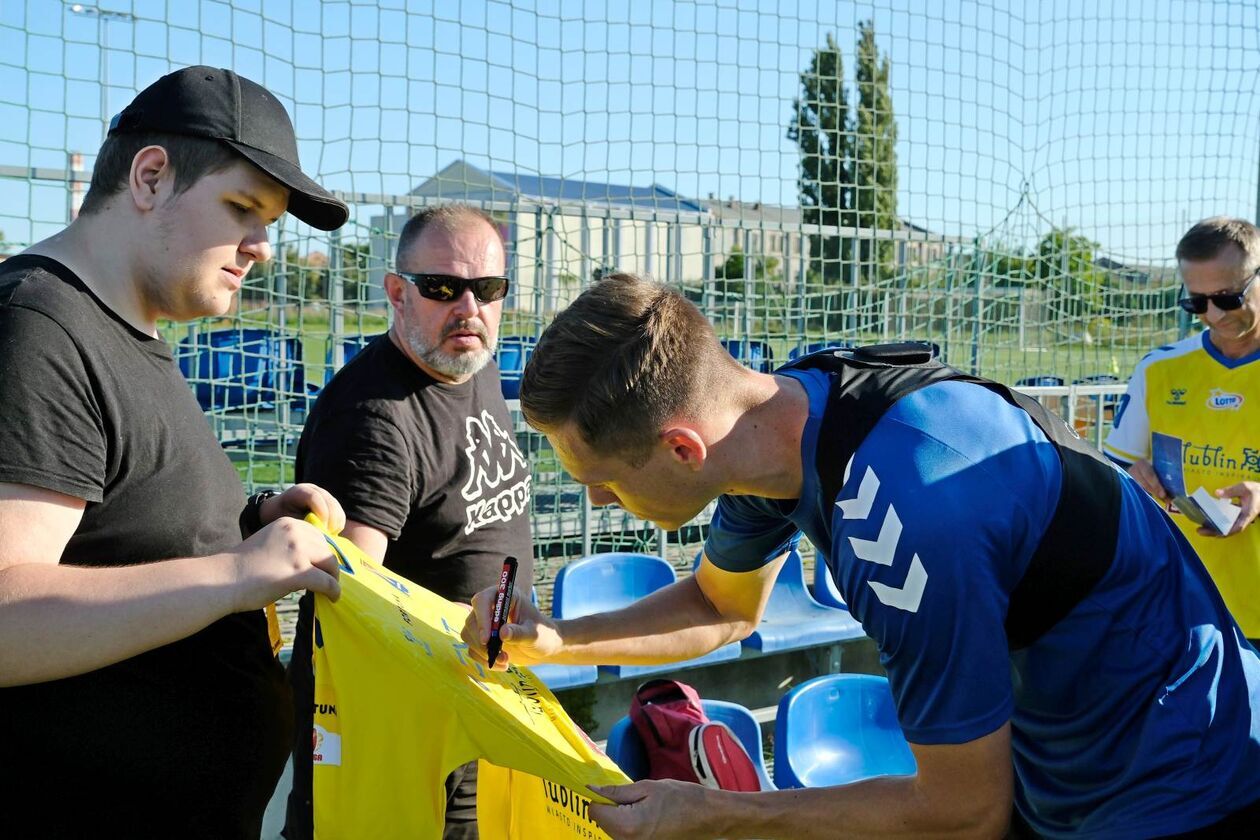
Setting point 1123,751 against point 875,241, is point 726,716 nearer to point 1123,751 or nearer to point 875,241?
point 1123,751

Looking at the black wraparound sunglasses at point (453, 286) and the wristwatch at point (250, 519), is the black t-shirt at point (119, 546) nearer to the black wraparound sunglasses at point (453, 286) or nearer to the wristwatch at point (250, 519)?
the wristwatch at point (250, 519)

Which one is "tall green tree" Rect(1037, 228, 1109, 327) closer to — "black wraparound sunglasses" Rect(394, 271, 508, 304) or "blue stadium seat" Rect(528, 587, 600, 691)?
"blue stadium seat" Rect(528, 587, 600, 691)

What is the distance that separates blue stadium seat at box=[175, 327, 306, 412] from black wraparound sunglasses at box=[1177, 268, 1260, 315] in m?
4.42

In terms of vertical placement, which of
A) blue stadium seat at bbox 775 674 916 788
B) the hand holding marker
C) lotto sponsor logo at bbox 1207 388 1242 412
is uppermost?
lotto sponsor logo at bbox 1207 388 1242 412

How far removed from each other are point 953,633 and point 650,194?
550 cm

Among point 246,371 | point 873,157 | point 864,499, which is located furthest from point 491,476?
point 873,157

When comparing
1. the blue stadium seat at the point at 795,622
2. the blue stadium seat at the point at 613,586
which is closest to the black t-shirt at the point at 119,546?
the blue stadium seat at the point at 613,586

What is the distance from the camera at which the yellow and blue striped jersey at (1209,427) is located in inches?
153

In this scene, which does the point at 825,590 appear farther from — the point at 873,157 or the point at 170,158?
the point at 170,158

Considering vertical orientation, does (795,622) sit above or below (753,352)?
below

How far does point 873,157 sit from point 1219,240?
13.0 feet

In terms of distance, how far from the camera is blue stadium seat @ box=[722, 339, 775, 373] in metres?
7.33

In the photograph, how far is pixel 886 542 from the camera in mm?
1464

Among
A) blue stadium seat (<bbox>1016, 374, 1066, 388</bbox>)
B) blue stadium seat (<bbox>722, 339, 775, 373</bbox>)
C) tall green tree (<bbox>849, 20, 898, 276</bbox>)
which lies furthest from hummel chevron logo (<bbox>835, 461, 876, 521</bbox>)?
blue stadium seat (<bbox>1016, 374, 1066, 388</bbox>)
